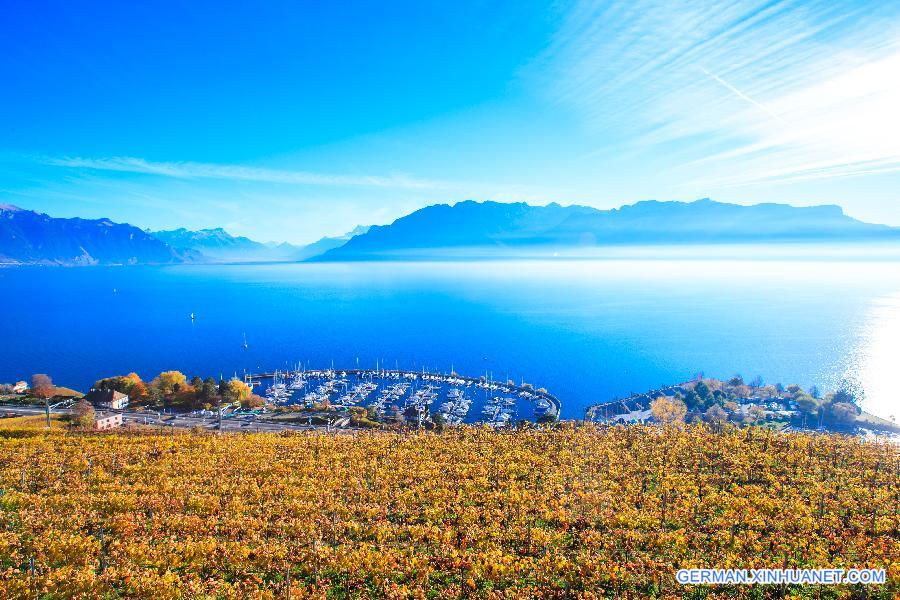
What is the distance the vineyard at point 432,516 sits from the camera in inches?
826

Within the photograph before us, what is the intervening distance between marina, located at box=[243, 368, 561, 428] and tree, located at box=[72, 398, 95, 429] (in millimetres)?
25527

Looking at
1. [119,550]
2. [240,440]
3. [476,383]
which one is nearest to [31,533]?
[119,550]

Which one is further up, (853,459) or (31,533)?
(31,533)

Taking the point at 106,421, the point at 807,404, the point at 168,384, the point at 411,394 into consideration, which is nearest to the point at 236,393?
the point at 168,384

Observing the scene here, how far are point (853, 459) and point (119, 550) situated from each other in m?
49.3

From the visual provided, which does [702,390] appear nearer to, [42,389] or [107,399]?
[107,399]

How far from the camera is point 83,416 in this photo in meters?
49.7

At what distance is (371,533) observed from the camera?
24969 mm

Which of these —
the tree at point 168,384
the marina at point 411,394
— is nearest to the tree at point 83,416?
the tree at point 168,384

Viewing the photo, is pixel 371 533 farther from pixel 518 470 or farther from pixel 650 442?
pixel 650 442

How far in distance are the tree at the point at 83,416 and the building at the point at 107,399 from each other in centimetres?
484

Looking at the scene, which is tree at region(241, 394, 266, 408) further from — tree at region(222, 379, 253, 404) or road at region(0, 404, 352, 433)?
road at region(0, 404, 352, 433)

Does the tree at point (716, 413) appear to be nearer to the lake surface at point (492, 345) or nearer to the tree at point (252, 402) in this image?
the lake surface at point (492, 345)

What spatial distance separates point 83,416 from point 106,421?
235cm
